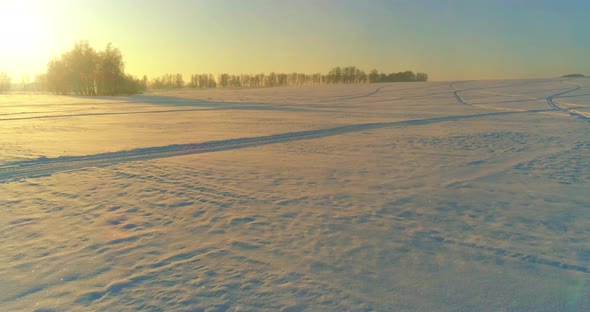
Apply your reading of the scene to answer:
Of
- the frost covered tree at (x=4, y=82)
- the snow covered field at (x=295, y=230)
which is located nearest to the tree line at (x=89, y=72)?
the frost covered tree at (x=4, y=82)

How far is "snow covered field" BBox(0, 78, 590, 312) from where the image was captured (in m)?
3.28

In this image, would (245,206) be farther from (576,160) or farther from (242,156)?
(576,160)

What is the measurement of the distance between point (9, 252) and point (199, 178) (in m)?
3.48

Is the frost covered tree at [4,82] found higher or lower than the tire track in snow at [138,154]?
higher

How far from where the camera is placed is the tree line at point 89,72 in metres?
61.1

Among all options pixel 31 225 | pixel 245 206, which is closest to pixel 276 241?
pixel 245 206

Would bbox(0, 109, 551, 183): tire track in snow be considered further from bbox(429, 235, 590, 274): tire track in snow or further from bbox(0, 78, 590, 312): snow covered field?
bbox(429, 235, 590, 274): tire track in snow

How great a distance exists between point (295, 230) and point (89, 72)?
69637 millimetres

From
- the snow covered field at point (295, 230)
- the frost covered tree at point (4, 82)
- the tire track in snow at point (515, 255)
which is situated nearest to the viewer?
the snow covered field at point (295, 230)

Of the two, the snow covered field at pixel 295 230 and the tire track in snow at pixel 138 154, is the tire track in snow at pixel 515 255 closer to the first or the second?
the snow covered field at pixel 295 230

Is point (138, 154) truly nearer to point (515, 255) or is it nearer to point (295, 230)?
point (295, 230)

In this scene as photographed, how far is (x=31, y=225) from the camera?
4.88 m

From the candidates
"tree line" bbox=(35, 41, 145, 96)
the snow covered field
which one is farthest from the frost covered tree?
the snow covered field

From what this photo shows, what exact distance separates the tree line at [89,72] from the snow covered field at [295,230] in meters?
58.7
